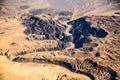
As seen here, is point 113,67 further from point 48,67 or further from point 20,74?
point 20,74

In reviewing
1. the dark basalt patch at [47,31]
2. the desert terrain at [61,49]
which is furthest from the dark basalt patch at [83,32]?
the dark basalt patch at [47,31]

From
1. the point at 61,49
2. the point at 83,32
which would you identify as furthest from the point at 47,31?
the point at 83,32

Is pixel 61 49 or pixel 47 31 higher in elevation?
pixel 47 31

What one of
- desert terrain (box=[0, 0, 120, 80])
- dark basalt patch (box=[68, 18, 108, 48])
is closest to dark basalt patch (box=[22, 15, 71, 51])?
desert terrain (box=[0, 0, 120, 80])

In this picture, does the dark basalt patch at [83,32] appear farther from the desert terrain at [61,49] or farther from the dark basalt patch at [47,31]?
the dark basalt patch at [47,31]

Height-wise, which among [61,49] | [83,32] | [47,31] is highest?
[47,31]

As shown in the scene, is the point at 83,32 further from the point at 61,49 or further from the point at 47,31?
the point at 61,49

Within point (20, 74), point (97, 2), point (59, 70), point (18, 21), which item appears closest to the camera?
point (20, 74)

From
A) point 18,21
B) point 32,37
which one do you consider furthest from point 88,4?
point 32,37
